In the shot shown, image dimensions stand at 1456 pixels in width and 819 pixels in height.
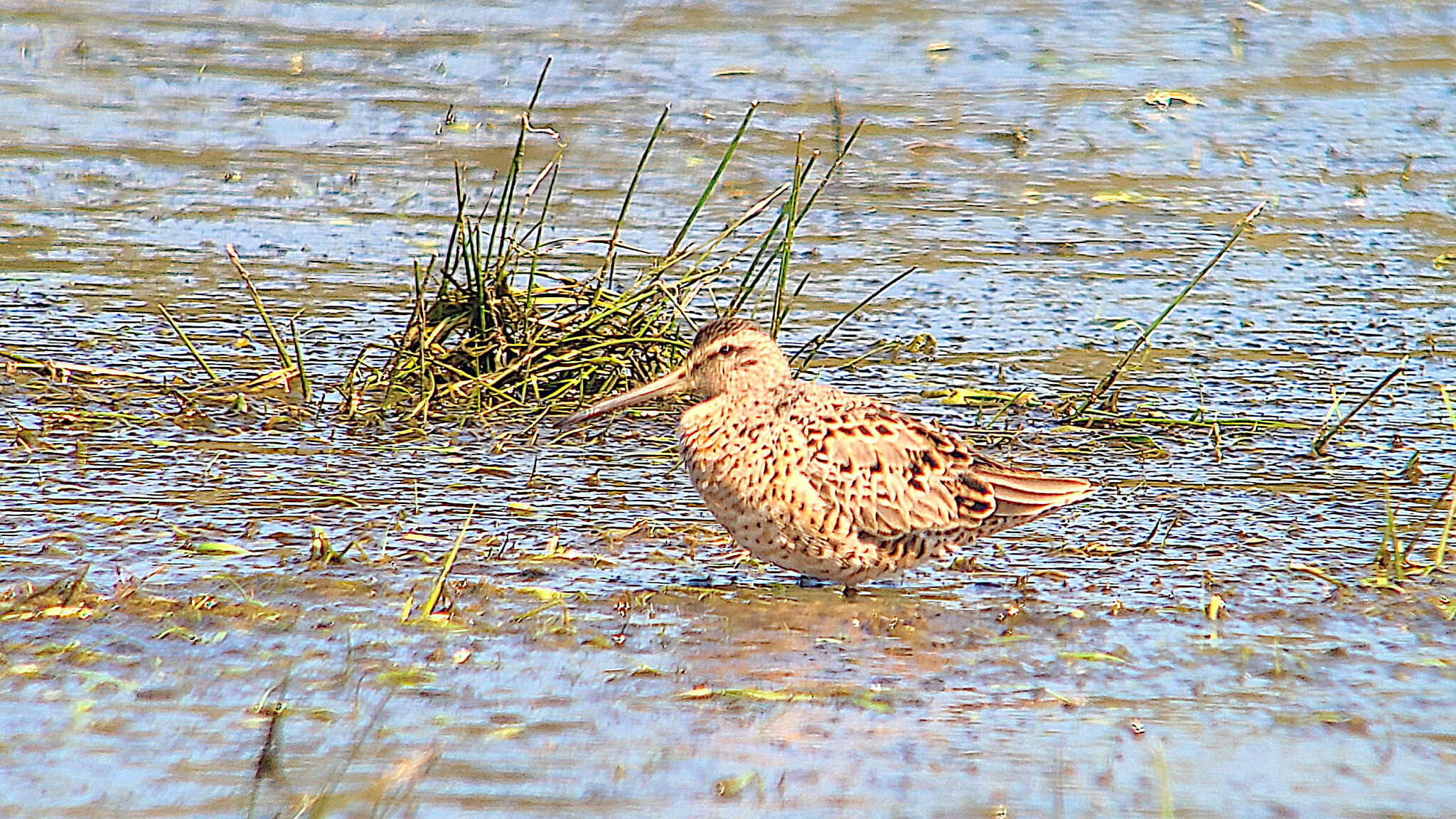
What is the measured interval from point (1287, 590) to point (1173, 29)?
7779mm

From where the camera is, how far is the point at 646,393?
19.7 ft

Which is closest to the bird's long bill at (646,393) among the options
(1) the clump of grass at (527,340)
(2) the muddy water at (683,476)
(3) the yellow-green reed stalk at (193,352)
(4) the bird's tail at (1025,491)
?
(2) the muddy water at (683,476)

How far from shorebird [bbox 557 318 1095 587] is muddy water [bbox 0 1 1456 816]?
6.0 inches

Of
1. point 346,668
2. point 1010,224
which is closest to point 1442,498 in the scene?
point 346,668

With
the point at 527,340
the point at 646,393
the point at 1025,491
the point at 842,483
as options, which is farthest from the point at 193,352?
the point at 1025,491

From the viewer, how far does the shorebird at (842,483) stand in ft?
17.3

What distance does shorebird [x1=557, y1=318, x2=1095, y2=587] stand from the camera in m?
5.29

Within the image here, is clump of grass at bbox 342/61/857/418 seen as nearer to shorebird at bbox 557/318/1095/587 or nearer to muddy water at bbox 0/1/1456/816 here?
muddy water at bbox 0/1/1456/816

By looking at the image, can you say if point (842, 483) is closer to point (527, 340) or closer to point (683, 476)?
point (683, 476)

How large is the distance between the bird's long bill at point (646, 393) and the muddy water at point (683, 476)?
201 mm

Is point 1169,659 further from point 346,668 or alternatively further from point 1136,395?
point 1136,395

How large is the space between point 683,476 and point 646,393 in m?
0.39

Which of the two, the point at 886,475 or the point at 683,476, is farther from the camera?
the point at 683,476

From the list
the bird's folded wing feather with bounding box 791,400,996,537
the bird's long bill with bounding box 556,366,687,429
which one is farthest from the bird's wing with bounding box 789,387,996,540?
the bird's long bill with bounding box 556,366,687,429
